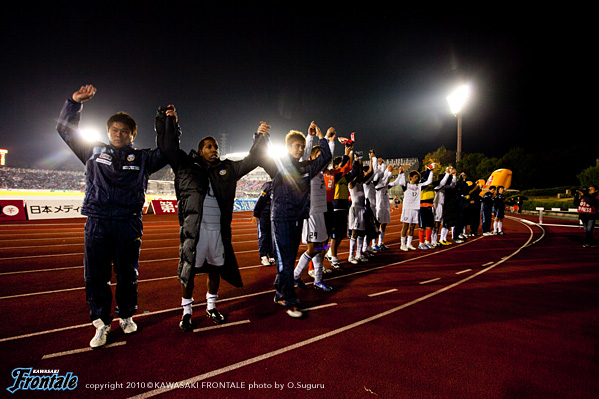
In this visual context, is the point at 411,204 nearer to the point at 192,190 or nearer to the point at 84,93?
the point at 192,190

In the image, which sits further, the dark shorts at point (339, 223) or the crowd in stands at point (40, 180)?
the crowd in stands at point (40, 180)

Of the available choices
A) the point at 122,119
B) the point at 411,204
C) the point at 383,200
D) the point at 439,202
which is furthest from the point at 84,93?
the point at 439,202

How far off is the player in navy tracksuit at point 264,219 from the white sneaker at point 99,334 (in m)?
3.53

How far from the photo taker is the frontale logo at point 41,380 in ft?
6.54

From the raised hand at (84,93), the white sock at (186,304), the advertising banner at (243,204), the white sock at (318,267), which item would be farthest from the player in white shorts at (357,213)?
the advertising banner at (243,204)

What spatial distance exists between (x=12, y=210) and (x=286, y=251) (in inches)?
704

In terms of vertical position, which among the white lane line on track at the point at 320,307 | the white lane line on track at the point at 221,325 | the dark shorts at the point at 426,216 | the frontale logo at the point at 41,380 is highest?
the dark shorts at the point at 426,216

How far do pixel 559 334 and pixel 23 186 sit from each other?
71.2 meters

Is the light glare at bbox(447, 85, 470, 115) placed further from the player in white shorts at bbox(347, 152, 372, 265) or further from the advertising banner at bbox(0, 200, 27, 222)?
the advertising banner at bbox(0, 200, 27, 222)

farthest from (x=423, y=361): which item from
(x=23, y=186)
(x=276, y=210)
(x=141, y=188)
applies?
(x=23, y=186)

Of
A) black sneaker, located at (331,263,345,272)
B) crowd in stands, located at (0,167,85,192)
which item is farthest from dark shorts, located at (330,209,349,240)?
crowd in stands, located at (0,167,85,192)

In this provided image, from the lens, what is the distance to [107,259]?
8.30ft

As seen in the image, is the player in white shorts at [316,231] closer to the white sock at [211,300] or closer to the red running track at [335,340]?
the red running track at [335,340]

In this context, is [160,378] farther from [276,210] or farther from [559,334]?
[559,334]
